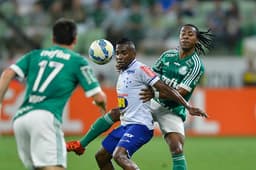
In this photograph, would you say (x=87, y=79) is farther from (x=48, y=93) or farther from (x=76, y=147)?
(x=76, y=147)

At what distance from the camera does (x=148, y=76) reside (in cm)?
911

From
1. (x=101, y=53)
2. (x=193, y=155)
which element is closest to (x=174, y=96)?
(x=101, y=53)

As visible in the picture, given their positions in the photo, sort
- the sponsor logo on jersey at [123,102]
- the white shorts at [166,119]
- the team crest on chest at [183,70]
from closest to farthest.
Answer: the sponsor logo on jersey at [123,102] → the white shorts at [166,119] → the team crest on chest at [183,70]

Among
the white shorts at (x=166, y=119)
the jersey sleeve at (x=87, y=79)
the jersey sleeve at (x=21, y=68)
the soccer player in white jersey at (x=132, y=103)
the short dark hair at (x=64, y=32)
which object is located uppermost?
the short dark hair at (x=64, y=32)

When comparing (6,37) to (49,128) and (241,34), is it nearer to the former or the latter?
(241,34)

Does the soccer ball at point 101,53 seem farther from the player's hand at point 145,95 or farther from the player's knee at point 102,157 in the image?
the player's knee at point 102,157

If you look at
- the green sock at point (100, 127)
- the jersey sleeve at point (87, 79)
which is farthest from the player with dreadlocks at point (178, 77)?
the jersey sleeve at point (87, 79)

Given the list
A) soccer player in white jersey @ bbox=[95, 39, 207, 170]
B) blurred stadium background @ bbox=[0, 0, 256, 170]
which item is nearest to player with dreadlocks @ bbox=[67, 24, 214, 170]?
soccer player in white jersey @ bbox=[95, 39, 207, 170]

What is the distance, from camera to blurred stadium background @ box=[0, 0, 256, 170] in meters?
18.4

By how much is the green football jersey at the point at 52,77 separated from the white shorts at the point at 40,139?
0.29ft

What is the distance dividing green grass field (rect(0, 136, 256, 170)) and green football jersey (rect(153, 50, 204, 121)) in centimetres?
223

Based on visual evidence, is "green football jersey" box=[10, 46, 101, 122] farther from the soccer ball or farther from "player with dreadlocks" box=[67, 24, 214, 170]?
"player with dreadlocks" box=[67, 24, 214, 170]

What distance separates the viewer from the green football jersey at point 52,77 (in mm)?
7602

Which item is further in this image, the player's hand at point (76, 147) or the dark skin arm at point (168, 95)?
the player's hand at point (76, 147)
